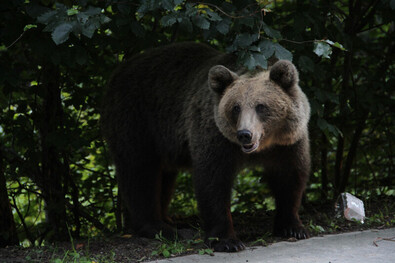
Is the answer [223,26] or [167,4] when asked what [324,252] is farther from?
[167,4]

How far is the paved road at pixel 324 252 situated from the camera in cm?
389

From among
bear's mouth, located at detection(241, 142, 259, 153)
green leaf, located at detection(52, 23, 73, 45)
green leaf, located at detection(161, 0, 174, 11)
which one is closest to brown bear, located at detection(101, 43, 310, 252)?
bear's mouth, located at detection(241, 142, 259, 153)

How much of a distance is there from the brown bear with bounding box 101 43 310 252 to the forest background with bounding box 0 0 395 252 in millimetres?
316

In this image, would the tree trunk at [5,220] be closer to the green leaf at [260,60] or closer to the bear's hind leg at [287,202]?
the bear's hind leg at [287,202]

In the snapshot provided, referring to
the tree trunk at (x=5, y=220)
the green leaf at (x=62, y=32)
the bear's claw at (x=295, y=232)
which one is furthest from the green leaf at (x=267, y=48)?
the tree trunk at (x=5, y=220)

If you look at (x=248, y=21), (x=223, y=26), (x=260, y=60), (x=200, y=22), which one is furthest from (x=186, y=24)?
(x=260, y=60)

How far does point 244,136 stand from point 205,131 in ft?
2.59

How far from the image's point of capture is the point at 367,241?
4.35 metres

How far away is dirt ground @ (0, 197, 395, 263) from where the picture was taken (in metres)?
4.41

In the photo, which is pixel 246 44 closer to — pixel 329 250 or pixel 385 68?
pixel 329 250

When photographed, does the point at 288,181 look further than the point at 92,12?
Yes

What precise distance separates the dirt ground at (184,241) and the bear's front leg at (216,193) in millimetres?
194

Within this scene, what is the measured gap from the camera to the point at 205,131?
4.96 metres

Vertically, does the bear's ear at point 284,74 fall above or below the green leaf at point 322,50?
below
